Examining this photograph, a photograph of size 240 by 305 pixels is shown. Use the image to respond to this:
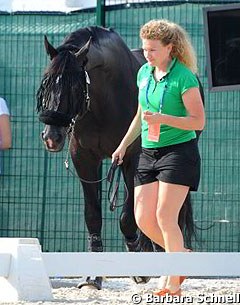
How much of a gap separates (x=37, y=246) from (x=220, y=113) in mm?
4355

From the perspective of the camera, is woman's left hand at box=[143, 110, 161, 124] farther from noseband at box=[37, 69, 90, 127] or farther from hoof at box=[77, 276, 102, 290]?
hoof at box=[77, 276, 102, 290]

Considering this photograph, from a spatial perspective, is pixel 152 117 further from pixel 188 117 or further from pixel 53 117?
pixel 53 117

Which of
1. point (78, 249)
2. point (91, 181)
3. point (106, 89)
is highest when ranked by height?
point (106, 89)

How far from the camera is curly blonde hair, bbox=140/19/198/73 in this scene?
653 cm

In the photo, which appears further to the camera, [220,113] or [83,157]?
[220,113]

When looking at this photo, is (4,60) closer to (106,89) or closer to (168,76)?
(106,89)

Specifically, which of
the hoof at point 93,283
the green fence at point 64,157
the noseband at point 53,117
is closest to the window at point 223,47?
the green fence at point 64,157

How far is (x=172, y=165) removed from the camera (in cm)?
648

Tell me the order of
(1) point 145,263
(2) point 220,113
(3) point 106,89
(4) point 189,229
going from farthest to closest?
(2) point 220,113
(4) point 189,229
(3) point 106,89
(1) point 145,263

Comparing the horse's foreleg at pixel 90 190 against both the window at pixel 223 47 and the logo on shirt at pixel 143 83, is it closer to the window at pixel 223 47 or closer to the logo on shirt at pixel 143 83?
the window at pixel 223 47

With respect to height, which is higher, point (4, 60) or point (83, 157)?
point (4, 60)

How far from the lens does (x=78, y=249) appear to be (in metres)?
10.7

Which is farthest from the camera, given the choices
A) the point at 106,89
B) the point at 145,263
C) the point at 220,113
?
the point at 220,113

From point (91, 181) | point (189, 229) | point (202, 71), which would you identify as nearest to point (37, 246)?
point (91, 181)
